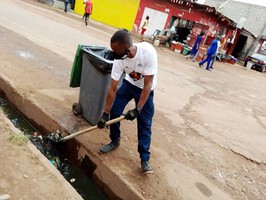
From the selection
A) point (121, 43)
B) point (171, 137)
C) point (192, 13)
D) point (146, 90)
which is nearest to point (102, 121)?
point (146, 90)

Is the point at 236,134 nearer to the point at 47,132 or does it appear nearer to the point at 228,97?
the point at 228,97

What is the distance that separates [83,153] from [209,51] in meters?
11.0

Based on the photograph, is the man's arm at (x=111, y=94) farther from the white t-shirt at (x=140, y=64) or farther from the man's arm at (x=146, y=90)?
the man's arm at (x=146, y=90)

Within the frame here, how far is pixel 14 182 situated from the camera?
252cm

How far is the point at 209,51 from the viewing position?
13062 mm

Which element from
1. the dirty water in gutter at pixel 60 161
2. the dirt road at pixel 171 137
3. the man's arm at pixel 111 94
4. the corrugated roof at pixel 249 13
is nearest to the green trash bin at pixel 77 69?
the dirt road at pixel 171 137

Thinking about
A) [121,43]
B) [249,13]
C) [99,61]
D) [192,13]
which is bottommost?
[99,61]

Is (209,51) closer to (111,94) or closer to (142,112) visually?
(142,112)

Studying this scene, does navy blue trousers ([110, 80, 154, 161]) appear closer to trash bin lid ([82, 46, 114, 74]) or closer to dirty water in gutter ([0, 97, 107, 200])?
trash bin lid ([82, 46, 114, 74])

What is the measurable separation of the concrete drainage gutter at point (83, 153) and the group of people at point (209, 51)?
412 inches

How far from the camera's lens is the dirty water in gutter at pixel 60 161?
331cm

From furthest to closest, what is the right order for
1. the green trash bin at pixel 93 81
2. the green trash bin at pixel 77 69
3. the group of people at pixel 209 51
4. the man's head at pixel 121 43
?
the group of people at pixel 209 51 → the green trash bin at pixel 77 69 → the green trash bin at pixel 93 81 → the man's head at pixel 121 43

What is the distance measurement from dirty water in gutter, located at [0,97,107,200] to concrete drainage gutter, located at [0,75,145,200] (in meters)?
0.08

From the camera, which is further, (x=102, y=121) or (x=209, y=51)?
(x=209, y=51)
